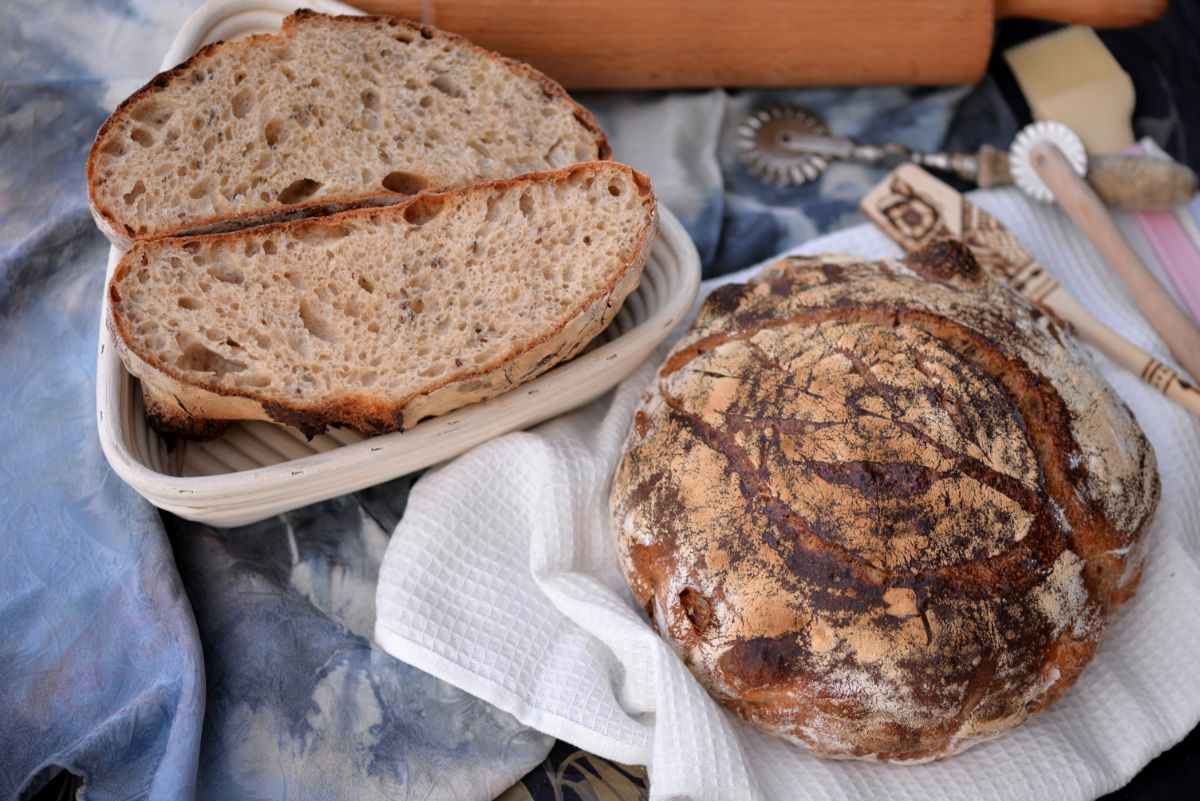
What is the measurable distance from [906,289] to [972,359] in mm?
166

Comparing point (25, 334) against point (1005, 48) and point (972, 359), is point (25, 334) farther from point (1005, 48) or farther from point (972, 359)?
point (1005, 48)

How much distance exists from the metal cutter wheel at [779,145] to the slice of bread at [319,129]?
610 millimetres

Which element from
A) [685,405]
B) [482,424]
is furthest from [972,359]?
[482,424]

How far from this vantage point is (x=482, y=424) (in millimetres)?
1691

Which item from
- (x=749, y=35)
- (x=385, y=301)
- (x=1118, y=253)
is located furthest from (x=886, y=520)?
(x=749, y=35)

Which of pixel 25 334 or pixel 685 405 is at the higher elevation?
pixel 685 405

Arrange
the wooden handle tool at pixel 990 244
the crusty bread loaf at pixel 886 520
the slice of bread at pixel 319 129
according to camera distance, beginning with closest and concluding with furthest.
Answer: the crusty bread loaf at pixel 886 520
the slice of bread at pixel 319 129
the wooden handle tool at pixel 990 244

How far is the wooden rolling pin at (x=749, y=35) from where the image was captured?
7.20ft

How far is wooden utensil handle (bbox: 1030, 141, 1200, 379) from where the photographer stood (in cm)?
203

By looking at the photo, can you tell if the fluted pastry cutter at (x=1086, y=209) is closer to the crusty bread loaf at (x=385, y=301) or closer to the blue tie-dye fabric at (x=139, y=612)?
the crusty bread loaf at (x=385, y=301)

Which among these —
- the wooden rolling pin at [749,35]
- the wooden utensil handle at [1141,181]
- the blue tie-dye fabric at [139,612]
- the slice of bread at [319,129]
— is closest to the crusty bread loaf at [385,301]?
the slice of bread at [319,129]

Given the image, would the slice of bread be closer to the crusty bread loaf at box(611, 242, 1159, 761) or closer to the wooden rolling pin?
the wooden rolling pin

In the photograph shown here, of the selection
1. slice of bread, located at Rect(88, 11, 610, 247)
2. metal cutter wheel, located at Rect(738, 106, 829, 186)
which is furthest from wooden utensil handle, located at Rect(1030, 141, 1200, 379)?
slice of bread, located at Rect(88, 11, 610, 247)

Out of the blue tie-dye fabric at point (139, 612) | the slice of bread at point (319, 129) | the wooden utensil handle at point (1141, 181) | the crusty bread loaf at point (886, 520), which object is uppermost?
the slice of bread at point (319, 129)
